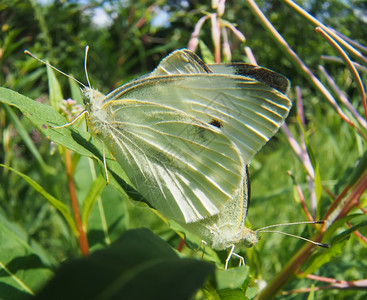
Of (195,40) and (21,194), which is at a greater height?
(195,40)

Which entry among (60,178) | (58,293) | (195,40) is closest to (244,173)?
(195,40)

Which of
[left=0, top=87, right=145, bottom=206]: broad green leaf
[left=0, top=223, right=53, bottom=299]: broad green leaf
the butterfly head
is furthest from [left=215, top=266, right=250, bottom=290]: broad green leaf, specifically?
[left=0, top=223, right=53, bottom=299]: broad green leaf

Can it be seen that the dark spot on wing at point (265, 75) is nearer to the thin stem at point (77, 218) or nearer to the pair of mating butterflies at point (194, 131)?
the pair of mating butterflies at point (194, 131)

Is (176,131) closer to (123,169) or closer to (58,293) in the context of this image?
(123,169)

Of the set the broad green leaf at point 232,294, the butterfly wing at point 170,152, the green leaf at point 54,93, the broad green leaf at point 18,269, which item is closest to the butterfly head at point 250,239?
the butterfly wing at point 170,152

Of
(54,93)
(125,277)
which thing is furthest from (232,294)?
(54,93)

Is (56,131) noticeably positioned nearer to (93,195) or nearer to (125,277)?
(93,195)
